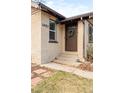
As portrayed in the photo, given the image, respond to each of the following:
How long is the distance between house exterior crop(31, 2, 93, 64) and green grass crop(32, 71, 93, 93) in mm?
1728

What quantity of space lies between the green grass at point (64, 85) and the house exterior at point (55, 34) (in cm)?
173

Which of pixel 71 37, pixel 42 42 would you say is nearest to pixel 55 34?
pixel 71 37

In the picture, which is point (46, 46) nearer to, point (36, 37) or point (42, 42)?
point (42, 42)

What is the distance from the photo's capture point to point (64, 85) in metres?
3.31

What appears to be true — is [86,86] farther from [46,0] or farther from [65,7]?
[46,0]

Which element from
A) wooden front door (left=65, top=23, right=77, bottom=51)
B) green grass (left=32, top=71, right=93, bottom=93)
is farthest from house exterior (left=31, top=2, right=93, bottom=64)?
green grass (left=32, top=71, right=93, bottom=93)

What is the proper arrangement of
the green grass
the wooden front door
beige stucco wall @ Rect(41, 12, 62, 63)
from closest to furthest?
1. the green grass
2. beige stucco wall @ Rect(41, 12, 62, 63)
3. the wooden front door

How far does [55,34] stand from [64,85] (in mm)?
3253

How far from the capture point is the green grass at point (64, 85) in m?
3.02

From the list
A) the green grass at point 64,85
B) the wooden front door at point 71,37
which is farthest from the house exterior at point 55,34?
the green grass at point 64,85

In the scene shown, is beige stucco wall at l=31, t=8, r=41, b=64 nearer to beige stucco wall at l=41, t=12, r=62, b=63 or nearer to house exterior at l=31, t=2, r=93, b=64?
house exterior at l=31, t=2, r=93, b=64

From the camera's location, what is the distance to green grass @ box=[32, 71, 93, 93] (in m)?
3.02

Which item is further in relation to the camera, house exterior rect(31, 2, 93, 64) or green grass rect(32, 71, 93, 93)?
house exterior rect(31, 2, 93, 64)
